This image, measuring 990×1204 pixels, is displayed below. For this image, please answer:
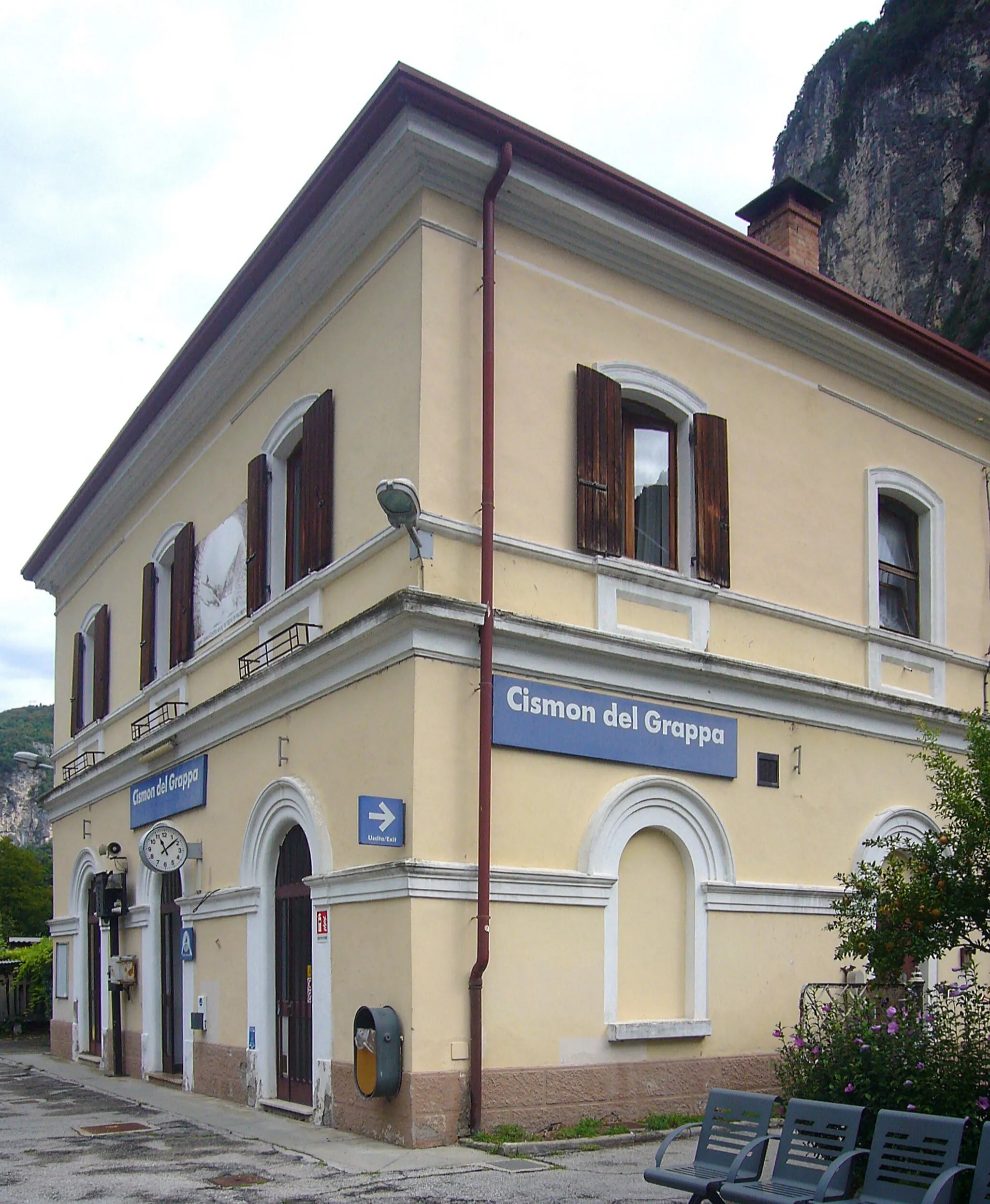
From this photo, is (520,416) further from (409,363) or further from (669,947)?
(669,947)

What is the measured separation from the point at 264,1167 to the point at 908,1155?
5051mm

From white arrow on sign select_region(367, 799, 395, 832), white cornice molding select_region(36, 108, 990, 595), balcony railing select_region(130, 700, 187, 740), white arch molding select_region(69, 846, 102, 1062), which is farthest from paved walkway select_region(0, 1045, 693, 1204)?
white cornice molding select_region(36, 108, 990, 595)

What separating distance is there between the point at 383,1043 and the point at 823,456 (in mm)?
7968

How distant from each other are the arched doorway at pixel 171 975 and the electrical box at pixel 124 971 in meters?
0.56

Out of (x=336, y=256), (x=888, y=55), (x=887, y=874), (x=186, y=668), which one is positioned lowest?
(x=887, y=874)

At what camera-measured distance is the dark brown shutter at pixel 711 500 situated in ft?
42.0

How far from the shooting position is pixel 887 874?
882 cm

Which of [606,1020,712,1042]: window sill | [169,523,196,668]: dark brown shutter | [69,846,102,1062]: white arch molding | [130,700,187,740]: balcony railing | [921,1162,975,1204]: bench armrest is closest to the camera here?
[921,1162,975,1204]: bench armrest

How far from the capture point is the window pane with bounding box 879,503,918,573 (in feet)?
50.5

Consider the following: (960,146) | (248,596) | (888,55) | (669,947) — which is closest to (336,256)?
(248,596)

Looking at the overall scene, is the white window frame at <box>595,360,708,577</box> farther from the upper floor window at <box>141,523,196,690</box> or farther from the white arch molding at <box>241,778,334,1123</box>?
the upper floor window at <box>141,523,196,690</box>

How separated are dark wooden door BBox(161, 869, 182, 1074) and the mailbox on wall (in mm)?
6416

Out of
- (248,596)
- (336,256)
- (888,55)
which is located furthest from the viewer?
(888,55)

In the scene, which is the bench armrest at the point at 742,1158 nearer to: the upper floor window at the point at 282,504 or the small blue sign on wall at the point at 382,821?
the small blue sign on wall at the point at 382,821
